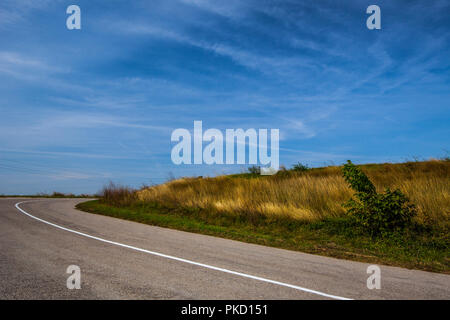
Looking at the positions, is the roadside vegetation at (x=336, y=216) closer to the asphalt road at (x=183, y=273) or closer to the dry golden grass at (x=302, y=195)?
the dry golden grass at (x=302, y=195)

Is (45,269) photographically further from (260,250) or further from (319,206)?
(319,206)

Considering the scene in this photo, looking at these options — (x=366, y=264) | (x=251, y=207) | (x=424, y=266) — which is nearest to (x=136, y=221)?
(x=251, y=207)

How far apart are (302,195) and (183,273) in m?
11.1

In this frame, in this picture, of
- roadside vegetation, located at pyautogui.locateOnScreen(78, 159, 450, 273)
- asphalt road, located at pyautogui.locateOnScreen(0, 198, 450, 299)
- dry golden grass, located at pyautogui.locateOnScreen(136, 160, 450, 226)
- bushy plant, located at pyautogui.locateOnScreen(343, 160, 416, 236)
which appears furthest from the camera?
dry golden grass, located at pyautogui.locateOnScreen(136, 160, 450, 226)

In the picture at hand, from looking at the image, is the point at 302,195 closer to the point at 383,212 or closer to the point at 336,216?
the point at 336,216

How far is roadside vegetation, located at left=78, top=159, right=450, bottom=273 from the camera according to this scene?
10062 mm

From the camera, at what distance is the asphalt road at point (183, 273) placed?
5.17 meters

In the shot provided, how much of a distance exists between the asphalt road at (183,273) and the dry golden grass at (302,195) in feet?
17.0

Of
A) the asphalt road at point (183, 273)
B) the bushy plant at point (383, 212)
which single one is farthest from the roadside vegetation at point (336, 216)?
the asphalt road at point (183, 273)

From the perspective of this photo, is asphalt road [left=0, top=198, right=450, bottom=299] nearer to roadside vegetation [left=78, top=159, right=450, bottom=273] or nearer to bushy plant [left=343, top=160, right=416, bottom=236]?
roadside vegetation [left=78, top=159, right=450, bottom=273]

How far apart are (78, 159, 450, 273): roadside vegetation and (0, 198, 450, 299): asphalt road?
1.97 metres

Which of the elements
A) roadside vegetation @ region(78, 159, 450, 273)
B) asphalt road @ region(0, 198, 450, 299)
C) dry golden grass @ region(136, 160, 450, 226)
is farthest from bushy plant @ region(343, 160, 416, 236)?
asphalt road @ region(0, 198, 450, 299)

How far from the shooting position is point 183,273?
20.4ft
